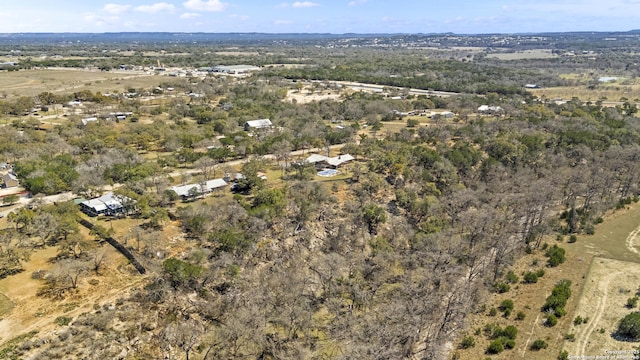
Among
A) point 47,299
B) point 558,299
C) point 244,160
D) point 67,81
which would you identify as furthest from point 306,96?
point 47,299

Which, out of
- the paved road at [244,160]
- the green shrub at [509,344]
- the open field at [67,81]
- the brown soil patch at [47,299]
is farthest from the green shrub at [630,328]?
the open field at [67,81]

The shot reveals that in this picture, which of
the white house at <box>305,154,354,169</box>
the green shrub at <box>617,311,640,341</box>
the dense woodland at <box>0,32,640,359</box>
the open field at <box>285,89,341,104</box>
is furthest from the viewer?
the open field at <box>285,89,341,104</box>

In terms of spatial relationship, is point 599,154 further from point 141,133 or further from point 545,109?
point 141,133

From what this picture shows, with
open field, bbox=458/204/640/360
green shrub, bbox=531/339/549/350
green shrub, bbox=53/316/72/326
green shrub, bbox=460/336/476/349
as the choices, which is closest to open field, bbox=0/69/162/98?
green shrub, bbox=53/316/72/326

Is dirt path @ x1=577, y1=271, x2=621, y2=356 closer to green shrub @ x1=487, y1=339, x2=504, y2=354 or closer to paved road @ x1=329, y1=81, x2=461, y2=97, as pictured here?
green shrub @ x1=487, y1=339, x2=504, y2=354

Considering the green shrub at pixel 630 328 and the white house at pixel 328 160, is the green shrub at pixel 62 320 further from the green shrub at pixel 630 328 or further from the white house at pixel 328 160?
the green shrub at pixel 630 328

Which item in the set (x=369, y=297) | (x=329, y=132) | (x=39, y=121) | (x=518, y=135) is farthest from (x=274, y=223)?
(x=39, y=121)
